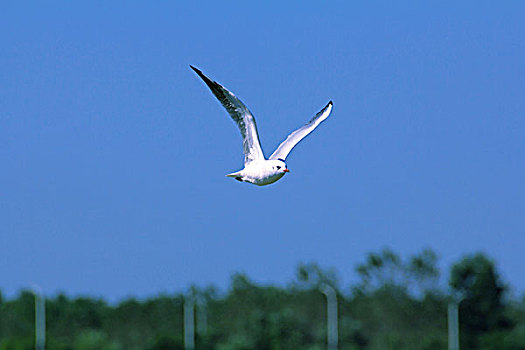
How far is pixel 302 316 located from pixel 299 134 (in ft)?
261

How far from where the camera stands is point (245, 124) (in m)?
23.6

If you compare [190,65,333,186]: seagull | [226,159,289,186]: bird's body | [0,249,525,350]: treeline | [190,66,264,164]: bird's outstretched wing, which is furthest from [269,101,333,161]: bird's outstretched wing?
[0,249,525,350]: treeline

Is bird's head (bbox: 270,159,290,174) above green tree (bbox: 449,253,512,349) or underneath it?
underneath

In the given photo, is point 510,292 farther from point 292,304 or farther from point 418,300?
point 292,304

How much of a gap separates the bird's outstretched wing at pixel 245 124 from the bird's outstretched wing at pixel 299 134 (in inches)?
37.5

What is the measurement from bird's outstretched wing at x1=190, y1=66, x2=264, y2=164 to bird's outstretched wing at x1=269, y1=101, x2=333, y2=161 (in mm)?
953

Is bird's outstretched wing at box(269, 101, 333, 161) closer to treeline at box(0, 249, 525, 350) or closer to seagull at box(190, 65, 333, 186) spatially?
seagull at box(190, 65, 333, 186)

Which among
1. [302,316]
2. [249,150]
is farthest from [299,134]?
[302,316]

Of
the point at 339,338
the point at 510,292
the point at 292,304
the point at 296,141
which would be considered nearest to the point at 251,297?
the point at 292,304

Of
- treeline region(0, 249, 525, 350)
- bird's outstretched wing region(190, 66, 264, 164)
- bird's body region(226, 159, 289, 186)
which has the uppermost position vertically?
treeline region(0, 249, 525, 350)

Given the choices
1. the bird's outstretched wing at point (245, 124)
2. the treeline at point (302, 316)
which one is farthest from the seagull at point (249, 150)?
the treeline at point (302, 316)

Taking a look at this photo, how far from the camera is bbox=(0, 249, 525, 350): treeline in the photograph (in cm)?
9719

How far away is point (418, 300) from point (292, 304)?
33.5ft

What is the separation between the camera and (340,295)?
114 metres
